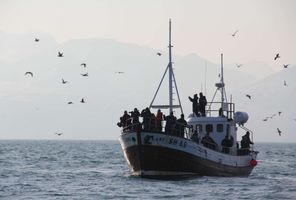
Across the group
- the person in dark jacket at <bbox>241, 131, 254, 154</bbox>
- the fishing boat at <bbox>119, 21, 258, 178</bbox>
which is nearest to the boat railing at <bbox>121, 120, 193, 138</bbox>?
the fishing boat at <bbox>119, 21, 258, 178</bbox>

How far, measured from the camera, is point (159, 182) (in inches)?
1746

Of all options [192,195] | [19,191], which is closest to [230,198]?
[192,195]

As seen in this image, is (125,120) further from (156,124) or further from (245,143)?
(245,143)

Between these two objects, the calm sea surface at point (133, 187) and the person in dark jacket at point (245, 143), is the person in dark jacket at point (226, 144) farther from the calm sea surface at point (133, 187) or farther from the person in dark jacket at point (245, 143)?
the person in dark jacket at point (245, 143)

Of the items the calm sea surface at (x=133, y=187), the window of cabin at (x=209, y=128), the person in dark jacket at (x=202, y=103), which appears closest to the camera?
the calm sea surface at (x=133, y=187)

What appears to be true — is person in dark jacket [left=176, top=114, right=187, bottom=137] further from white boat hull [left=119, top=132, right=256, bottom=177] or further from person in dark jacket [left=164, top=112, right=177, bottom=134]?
Result: white boat hull [left=119, top=132, right=256, bottom=177]

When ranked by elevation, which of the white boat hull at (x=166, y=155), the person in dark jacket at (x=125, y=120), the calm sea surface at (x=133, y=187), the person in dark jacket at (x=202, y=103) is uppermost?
the person in dark jacket at (x=202, y=103)

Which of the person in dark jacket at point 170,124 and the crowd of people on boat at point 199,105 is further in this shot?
the crowd of people on boat at point 199,105

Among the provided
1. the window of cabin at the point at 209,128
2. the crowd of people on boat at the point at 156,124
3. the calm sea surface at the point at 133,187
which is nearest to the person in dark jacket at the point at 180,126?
the crowd of people on boat at the point at 156,124

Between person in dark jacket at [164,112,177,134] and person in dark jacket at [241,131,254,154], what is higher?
person in dark jacket at [164,112,177,134]

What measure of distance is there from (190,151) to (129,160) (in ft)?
14.0

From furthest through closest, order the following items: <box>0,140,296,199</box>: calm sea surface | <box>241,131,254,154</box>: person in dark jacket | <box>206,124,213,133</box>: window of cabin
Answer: <box>241,131,254,154</box>: person in dark jacket
<box>206,124,213,133</box>: window of cabin
<box>0,140,296,199</box>: calm sea surface

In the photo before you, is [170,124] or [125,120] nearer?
[170,124]

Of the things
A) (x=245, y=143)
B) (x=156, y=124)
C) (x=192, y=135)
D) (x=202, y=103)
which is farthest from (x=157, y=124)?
(x=245, y=143)
